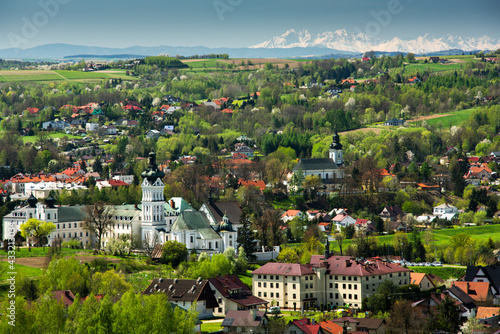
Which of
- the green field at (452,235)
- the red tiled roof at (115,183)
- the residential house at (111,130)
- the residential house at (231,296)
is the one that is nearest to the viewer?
the residential house at (231,296)

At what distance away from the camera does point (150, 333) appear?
52375 millimetres

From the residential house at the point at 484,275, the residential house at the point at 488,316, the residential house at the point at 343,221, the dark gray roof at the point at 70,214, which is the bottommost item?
the residential house at the point at 343,221

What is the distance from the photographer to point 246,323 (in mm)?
61062

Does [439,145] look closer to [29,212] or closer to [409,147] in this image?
[409,147]

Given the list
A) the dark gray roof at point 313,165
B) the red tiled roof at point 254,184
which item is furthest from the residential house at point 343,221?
the dark gray roof at point 313,165

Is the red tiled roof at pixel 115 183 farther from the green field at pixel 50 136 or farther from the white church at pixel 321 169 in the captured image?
the green field at pixel 50 136

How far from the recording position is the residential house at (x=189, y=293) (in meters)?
68.5

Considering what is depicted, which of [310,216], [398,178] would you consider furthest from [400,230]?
[398,178]

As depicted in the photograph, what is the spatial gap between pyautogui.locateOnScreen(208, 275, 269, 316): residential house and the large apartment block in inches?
88.3

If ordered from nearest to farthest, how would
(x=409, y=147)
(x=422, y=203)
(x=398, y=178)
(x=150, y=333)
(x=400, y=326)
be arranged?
(x=150, y=333) < (x=400, y=326) < (x=422, y=203) < (x=398, y=178) < (x=409, y=147)

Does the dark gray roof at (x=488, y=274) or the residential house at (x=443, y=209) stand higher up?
the dark gray roof at (x=488, y=274)

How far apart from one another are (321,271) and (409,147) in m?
87.7

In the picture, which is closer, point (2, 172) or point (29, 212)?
point (29, 212)

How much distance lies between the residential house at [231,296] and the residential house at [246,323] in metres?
7.00
